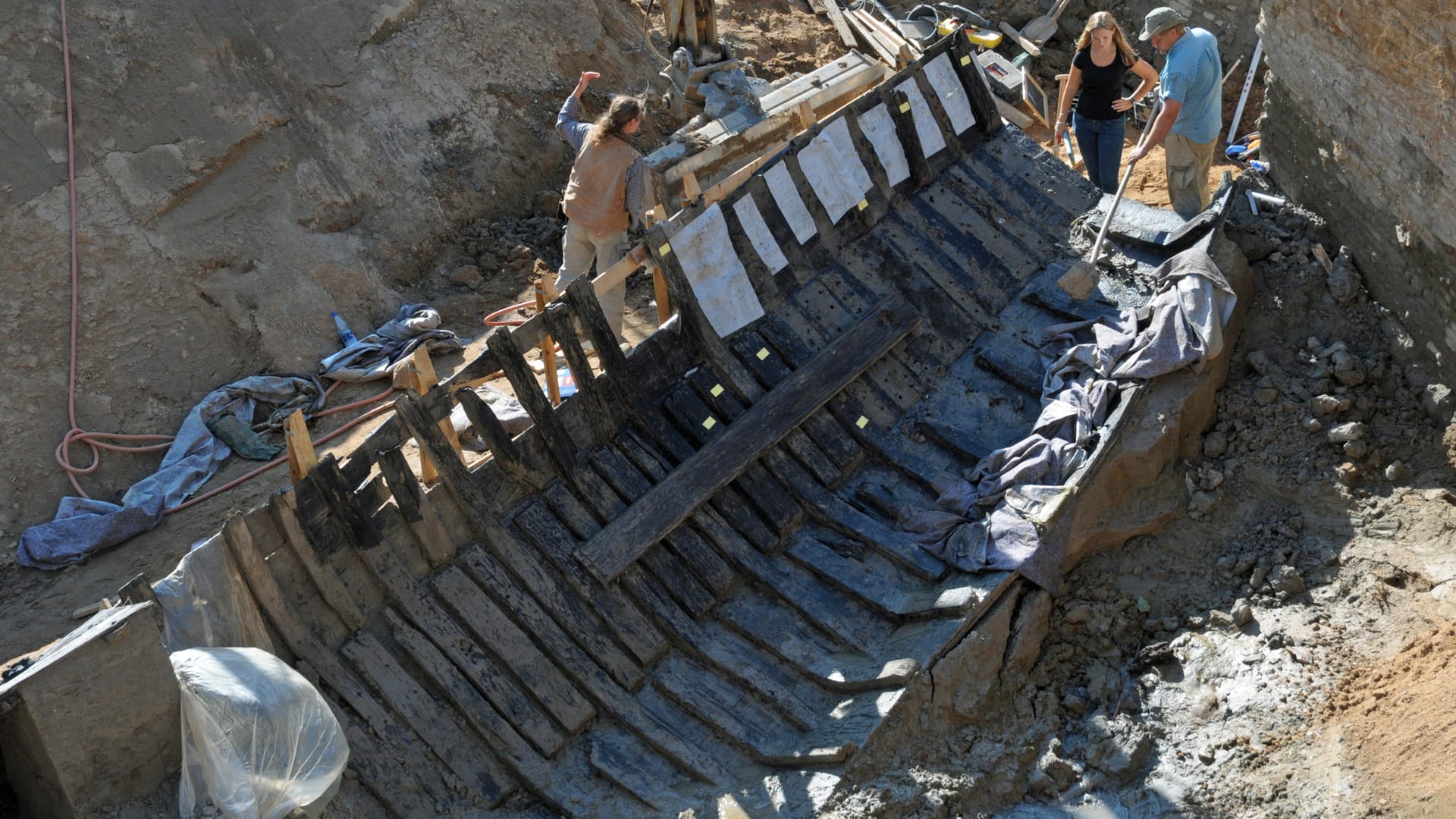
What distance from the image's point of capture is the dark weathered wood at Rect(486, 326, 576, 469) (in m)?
6.36

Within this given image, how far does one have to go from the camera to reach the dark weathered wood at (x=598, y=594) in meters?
6.30

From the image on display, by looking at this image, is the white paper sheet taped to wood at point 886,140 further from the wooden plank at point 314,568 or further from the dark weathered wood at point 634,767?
the wooden plank at point 314,568

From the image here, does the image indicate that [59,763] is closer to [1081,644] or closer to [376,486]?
[376,486]

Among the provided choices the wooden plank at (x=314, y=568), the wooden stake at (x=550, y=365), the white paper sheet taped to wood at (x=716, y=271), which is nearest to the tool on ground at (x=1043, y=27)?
the white paper sheet taped to wood at (x=716, y=271)

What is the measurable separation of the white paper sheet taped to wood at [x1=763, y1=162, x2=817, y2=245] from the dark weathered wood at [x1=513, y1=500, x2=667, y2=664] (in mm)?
2673

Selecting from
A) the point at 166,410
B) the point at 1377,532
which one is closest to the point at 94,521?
the point at 166,410

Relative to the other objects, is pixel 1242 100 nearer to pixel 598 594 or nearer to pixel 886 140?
pixel 886 140

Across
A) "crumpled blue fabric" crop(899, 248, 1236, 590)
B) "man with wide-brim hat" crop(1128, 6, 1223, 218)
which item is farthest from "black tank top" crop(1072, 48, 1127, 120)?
"crumpled blue fabric" crop(899, 248, 1236, 590)

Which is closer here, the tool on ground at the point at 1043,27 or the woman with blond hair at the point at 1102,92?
the woman with blond hair at the point at 1102,92

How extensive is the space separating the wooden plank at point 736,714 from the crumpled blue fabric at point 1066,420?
133 cm

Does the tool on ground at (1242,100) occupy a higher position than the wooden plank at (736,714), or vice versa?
the wooden plank at (736,714)

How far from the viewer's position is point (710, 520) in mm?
6785

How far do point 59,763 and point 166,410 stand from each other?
5023mm

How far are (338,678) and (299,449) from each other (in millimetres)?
1074
